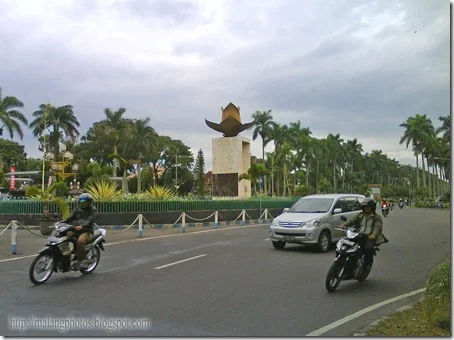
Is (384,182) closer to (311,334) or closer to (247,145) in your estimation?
(247,145)

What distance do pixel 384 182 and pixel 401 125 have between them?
228 feet

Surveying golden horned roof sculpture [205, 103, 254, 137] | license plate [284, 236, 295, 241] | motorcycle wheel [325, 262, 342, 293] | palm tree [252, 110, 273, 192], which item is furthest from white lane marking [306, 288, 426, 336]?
palm tree [252, 110, 273, 192]

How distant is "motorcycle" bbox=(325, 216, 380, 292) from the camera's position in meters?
7.94

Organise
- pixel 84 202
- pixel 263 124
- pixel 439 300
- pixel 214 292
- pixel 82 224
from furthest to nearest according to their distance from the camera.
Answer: pixel 263 124 < pixel 84 202 < pixel 82 224 < pixel 214 292 < pixel 439 300

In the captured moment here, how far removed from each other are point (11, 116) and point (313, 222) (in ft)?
136

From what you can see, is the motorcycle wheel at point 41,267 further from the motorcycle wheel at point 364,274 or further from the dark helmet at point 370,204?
the dark helmet at point 370,204

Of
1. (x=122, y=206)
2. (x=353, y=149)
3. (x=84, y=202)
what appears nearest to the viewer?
(x=84, y=202)

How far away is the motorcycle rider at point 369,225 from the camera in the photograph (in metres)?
8.44

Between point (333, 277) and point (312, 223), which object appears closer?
point (333, 277)

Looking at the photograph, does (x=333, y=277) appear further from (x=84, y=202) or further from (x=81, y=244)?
Result: (x=84, y=202)

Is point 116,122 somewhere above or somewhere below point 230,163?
above

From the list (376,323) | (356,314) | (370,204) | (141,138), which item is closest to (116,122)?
(141,138)

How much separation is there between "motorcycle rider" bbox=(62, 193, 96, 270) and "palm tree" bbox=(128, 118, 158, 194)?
49.3m

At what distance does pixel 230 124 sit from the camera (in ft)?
122
